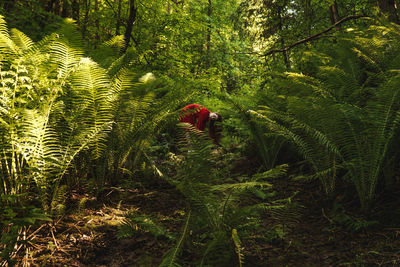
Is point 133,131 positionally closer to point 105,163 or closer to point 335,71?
point 105,163

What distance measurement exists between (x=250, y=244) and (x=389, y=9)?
4237 mm

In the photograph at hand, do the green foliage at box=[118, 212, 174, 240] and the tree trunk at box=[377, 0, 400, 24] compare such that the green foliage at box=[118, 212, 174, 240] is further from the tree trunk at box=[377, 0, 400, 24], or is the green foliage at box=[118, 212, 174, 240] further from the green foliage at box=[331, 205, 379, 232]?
the tree trunk at box=[377, 0, 400, 24]

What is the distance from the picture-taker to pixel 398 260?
144 centimetres

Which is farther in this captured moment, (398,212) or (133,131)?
(133,131)

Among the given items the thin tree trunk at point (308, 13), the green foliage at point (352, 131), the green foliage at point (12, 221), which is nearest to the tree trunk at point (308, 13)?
the thin tree trunk at point (308, 13)

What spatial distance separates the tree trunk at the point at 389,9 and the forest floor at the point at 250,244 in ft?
11.3

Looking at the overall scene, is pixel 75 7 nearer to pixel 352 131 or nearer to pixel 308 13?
pixel 308 13

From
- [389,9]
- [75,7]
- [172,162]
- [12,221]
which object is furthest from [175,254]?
[75,7]

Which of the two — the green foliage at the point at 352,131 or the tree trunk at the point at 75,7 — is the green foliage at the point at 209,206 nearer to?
the green foliage at the point at 352,131

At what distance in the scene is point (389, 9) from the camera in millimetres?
3918

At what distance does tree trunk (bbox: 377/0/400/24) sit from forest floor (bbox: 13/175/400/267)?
11.3 feet

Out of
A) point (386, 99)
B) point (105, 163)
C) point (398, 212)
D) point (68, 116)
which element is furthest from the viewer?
point (105, 163)

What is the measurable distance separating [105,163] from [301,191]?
197cm

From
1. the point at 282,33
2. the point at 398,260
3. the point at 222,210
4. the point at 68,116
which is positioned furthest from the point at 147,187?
the point at 282,33
